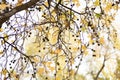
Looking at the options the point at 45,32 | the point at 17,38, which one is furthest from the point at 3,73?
the point at 45,32

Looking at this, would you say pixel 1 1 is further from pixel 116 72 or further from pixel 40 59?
pixel 116 72

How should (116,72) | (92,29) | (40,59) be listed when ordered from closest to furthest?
(40,59), (92,29), (116,72)

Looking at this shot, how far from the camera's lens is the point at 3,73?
383cm

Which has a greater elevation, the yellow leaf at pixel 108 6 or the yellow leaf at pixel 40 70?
the yellow leaf at pixel 108 6

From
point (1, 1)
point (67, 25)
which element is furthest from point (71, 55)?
point (1, 1)

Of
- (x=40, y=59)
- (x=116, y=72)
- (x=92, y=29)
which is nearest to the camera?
(x=40, y=59)

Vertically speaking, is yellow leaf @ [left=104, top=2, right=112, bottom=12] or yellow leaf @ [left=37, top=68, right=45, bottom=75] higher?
yellow leaf @ [left=104, top=2, right=112, bottom=12]

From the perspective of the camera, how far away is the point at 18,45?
3885mm

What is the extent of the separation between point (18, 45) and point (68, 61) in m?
0.53

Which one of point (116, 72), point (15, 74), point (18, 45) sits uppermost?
point (18, 45)

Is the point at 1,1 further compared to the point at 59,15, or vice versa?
the point at 59,15

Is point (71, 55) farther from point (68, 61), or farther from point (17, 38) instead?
point (17, 38)

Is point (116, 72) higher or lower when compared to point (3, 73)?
lower

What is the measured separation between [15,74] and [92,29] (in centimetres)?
92
